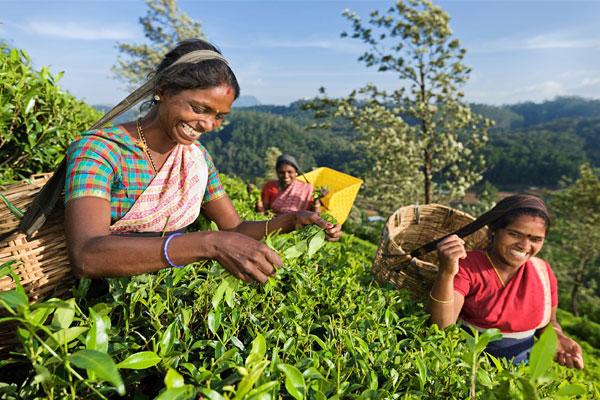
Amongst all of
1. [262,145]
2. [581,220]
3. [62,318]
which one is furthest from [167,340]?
[262,145]

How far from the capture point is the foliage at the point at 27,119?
213cm

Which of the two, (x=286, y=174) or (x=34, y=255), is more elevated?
A: (x=34, y=255)

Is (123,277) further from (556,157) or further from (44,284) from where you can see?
(556,157)

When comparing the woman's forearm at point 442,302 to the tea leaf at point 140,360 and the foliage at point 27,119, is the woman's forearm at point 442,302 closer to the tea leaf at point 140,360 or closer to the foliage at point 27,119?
the tea leaf at point 140,360

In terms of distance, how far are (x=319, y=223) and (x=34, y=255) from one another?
1119 mm

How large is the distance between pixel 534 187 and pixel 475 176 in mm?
82344

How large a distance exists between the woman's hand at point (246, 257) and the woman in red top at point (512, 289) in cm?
154

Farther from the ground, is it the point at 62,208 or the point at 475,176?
the point at 62,208

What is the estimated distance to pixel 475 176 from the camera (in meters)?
10.3

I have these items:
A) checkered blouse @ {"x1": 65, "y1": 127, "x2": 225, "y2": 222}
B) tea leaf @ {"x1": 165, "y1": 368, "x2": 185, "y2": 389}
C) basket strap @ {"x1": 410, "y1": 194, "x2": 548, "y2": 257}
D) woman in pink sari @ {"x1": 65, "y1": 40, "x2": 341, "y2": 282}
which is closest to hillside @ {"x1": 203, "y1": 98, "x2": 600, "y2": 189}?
basket strap @ {"x1": 410, "y1": 194, "x2": 548, "y2": 257}

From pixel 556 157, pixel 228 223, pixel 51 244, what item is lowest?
pixel 556 157

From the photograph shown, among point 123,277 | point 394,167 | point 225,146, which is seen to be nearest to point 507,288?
point 123,277

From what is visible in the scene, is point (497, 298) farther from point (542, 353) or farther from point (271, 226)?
point (542, 353)

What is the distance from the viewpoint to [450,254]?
6.54ft
